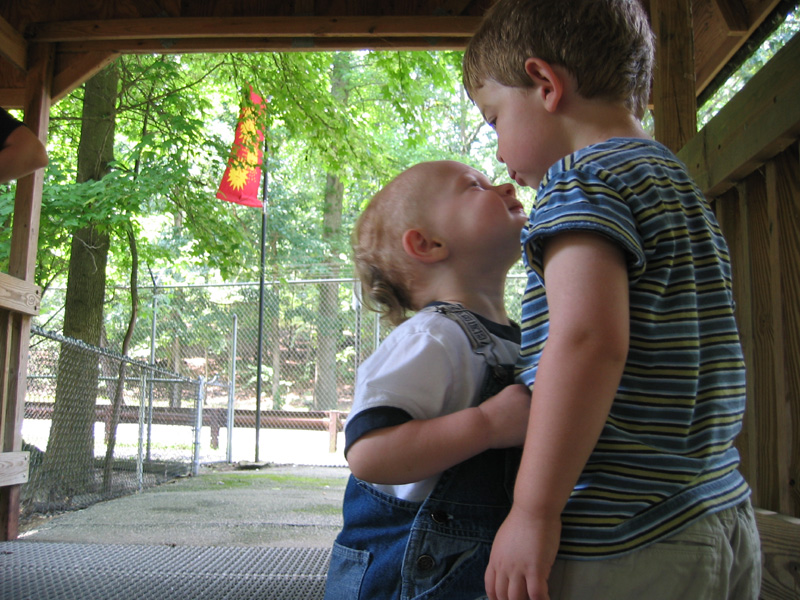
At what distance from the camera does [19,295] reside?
420cm

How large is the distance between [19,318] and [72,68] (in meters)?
1.77

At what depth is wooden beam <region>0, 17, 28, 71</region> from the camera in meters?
4.40

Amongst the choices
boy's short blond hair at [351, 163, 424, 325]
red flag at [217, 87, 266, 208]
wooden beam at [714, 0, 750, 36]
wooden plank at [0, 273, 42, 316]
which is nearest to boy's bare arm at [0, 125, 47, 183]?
wooden plank at [0, 273, 42, 316]

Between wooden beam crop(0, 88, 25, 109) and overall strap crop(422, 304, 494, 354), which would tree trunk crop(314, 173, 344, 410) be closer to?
wooden beam crop(0, 88, 25, 109)

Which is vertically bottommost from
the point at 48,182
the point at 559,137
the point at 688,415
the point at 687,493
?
the point at 687,493

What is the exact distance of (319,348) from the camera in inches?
578

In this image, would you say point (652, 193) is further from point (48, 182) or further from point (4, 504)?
point (48, 182)

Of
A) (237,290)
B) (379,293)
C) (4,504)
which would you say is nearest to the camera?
(379,293)

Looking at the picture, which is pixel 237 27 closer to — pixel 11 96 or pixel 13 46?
pixel 13 46

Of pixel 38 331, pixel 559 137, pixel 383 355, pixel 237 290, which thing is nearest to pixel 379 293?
pixel 383 355

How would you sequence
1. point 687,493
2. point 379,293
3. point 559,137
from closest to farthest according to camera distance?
point 687,493
point 559,137
point 379,293

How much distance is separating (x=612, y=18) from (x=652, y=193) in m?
0.37

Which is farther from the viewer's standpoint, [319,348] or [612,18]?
[319,348]

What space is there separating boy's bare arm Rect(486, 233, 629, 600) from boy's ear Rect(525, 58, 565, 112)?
0.33 metres
